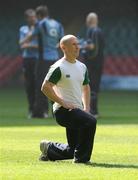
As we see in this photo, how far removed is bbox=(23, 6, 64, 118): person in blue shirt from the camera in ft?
67.5

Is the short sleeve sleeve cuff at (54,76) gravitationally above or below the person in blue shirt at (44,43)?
above

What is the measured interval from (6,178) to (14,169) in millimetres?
783

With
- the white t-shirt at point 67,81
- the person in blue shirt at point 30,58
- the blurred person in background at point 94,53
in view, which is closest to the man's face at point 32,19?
the person in blue shirt at point 30,58

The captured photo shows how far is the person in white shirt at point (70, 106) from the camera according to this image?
39.3 ft

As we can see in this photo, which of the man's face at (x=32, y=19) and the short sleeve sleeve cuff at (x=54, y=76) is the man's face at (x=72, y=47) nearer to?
the short sleeve sleeve cuff at (x=54, y=76)

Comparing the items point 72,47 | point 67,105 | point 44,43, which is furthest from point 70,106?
point 44,43

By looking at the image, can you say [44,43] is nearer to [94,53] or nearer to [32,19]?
[32,19]

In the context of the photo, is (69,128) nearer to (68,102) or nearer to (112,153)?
(68,102)

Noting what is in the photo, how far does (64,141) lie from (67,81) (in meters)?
2.94

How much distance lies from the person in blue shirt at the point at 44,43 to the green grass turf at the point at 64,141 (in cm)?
48

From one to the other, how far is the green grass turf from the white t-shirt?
2.60 feet

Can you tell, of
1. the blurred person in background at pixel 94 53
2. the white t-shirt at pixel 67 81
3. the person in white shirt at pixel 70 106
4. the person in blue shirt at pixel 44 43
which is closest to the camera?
the person in white shirt at pixel 70 106

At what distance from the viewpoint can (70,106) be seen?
1205cm

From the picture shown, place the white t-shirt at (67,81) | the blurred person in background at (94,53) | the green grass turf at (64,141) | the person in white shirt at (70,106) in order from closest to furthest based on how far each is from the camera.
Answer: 1. the green grass turf at (64,141)
2. the person in white shirt at (70,106)
3. the white t-shirt at (67,81)
4. the blurred person in background at (94,53)
